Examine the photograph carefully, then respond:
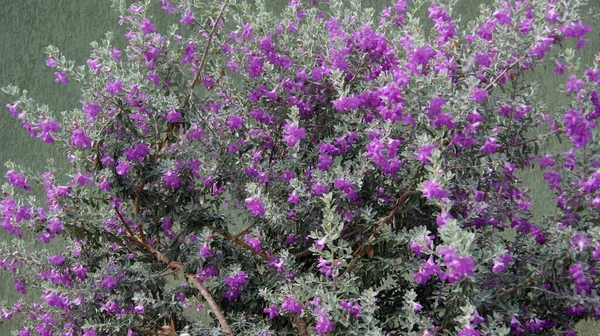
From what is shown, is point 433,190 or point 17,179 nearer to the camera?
point 433,190

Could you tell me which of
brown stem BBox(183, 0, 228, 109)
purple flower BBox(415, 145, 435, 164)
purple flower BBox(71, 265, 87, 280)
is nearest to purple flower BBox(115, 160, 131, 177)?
brown stem BBox(183, 0, 228, 109)

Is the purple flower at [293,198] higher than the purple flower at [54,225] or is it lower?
lower

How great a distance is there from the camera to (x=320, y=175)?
2.18 m

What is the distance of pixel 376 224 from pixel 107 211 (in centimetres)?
98

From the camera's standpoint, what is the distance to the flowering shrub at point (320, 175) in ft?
6.73

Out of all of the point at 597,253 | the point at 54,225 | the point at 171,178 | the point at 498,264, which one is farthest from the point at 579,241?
the point at 54,225

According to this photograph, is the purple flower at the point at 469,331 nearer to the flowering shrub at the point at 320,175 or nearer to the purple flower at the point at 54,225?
the flowering shrub at the point at 320,175

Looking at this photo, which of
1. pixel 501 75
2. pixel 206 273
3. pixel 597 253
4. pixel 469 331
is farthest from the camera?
pixel 206 273

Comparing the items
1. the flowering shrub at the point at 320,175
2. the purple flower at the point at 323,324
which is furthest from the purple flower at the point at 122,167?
the purple flower at the point at 323,324

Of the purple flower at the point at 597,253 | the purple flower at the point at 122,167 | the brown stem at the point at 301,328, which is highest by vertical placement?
the purple flower at the point at 122,167

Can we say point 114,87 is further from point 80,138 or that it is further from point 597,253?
point 597,253

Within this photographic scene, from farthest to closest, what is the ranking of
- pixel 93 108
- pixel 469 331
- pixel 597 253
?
pixel 93 108 → pixel 597 253 → pixel 469 331

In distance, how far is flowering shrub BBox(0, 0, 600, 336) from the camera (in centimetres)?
205

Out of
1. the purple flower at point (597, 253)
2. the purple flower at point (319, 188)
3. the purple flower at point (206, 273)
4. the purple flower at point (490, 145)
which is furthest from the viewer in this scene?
the purple flower at point (206, 273)
